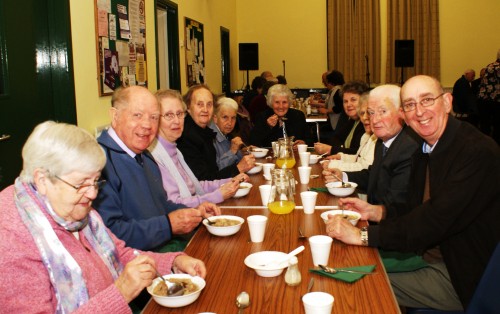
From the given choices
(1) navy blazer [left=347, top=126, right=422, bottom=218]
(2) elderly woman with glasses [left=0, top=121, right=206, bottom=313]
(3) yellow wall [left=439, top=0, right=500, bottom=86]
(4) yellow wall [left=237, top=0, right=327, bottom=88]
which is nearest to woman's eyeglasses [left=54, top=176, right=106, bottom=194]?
(2) elderly woman with glasses [left=0, top=121, right=206, bottom=313]

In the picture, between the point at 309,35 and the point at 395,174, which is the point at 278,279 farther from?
the point at 309,35

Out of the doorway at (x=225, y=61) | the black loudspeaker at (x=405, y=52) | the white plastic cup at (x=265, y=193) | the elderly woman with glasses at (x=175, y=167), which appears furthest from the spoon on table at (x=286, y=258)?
the black loudspeaker at (x=405, y=52)

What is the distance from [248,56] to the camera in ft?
35.8

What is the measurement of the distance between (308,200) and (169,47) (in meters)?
4.49

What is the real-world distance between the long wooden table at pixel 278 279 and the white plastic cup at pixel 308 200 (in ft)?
0.15

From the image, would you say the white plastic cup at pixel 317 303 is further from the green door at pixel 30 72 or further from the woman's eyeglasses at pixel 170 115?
the green door at pixel 30 72

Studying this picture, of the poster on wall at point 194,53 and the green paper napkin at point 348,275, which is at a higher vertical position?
the poster on wall at point 194,53

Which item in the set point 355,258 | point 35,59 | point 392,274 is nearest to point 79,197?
point 355,258

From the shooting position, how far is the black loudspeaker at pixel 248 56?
10836 millimetres

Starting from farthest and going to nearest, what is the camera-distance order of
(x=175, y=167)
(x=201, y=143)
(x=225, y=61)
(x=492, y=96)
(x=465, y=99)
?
(x=225, y=61) < (x=465, y=99) < (x=492, y=96) < (x=201, y=143) < (x=175, y=167)

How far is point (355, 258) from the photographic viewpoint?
6.30 feet

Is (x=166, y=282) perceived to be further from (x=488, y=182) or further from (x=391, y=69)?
(x=391, y=69)

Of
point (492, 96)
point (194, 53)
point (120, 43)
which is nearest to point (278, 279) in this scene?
point (120, 43)

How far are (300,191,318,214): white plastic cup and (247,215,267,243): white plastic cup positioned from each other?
443 mm
